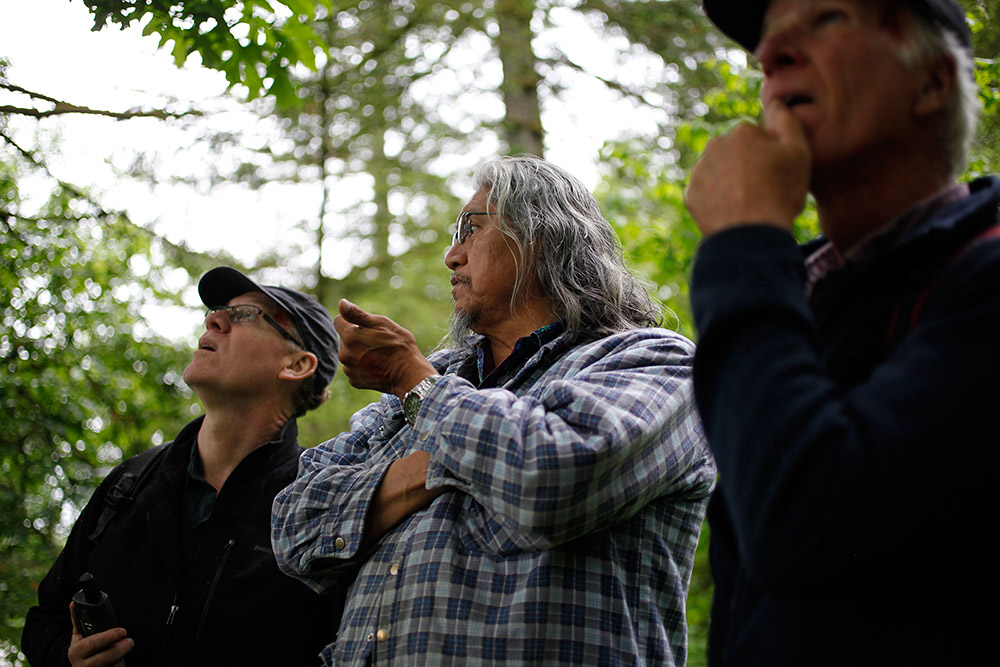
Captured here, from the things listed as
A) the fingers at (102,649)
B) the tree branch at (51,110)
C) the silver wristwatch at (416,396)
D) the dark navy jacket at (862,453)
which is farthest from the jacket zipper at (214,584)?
the dark navy jacket at (862,453)

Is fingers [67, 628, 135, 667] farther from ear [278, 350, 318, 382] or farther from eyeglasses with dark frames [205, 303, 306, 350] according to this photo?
eyeglasses with dark frames [205, 303, 306, 350]

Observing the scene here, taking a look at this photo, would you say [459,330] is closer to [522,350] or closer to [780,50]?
[522,350]

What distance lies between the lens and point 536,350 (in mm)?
2432

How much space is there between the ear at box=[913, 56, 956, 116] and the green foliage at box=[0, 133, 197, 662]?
3.64 metres

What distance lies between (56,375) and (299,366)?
6.51 ft

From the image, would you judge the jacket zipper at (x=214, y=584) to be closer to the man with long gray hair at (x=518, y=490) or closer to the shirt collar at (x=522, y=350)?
the man with long gray hair at (x=518, y=490)

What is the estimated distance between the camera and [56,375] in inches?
187

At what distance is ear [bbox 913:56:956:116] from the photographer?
1229mm

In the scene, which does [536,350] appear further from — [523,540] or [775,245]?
[775,245]

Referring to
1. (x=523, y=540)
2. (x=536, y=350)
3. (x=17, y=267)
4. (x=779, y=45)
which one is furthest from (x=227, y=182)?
(x=779, y=45)

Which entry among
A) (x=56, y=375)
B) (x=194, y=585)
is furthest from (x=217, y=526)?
(x=56, y=375)

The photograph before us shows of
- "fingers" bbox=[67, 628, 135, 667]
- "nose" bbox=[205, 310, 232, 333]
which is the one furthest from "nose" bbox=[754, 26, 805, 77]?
"nose" bbox=[205, 310, 232, 333]

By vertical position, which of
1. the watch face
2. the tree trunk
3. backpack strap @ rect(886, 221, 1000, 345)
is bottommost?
the watch face

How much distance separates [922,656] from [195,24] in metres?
2.50
